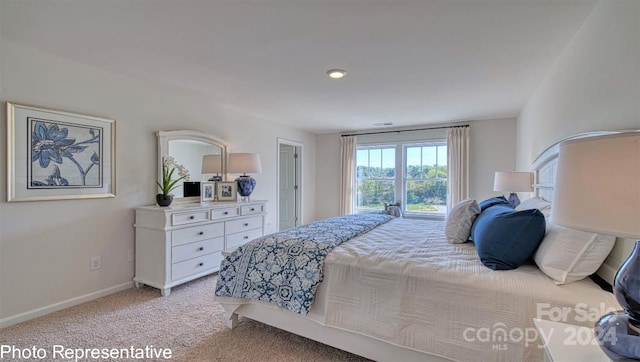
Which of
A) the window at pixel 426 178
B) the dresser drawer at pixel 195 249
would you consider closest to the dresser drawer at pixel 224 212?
the dresser drawer at pixel 195 249

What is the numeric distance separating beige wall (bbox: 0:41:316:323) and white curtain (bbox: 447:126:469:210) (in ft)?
13.2

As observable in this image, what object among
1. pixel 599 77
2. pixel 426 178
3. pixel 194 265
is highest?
pixel 599 77

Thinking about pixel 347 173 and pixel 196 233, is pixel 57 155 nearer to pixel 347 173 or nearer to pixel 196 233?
pixel 196 233

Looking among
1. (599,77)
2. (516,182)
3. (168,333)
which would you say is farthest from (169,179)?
(516,182)

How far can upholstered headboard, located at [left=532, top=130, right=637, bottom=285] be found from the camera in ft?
4.41

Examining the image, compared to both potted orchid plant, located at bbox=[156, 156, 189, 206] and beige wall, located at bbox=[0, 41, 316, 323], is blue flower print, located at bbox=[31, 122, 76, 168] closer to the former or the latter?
beige wall, located at bbox=[0, 41, 316, 323]

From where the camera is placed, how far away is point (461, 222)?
2270mm

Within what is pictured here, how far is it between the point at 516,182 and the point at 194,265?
3.65 m

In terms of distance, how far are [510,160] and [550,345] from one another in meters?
4.46

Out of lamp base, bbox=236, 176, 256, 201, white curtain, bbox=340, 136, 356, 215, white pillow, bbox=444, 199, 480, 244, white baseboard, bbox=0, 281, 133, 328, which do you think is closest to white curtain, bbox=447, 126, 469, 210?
white curtain, bbox=340, 136, 356, 215

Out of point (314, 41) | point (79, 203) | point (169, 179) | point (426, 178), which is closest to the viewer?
point (314, 41)

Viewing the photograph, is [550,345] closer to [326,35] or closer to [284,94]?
[326,35]

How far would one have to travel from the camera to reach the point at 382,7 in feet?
5.60

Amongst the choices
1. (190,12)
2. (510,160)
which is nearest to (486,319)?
(190,12)
